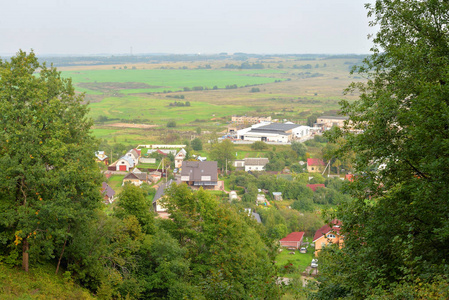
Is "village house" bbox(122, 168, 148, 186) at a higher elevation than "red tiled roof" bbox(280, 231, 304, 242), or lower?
higher

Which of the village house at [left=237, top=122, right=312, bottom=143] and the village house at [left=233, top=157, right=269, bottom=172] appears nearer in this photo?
the village house at [left=233, top=157, right=269, bottom=172]

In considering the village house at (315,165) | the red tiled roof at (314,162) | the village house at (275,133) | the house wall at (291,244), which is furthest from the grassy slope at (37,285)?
the village house at (275,133)

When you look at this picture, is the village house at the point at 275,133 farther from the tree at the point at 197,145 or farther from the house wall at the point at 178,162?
the house wall at the point at 178,162

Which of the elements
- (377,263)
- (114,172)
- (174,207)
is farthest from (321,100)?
(377,263)

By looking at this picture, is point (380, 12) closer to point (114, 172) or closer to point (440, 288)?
point (440, 288)

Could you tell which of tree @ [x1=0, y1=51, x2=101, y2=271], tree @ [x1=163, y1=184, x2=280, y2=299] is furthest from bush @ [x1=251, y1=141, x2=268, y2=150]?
tree @ [x1=0, y1=51, x2=101, y2=271]

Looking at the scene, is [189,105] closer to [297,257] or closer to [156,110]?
[156,110]

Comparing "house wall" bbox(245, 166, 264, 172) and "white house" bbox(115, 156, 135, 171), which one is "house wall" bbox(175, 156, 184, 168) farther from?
"house wall" bbox(245, 166, 264, 172)
